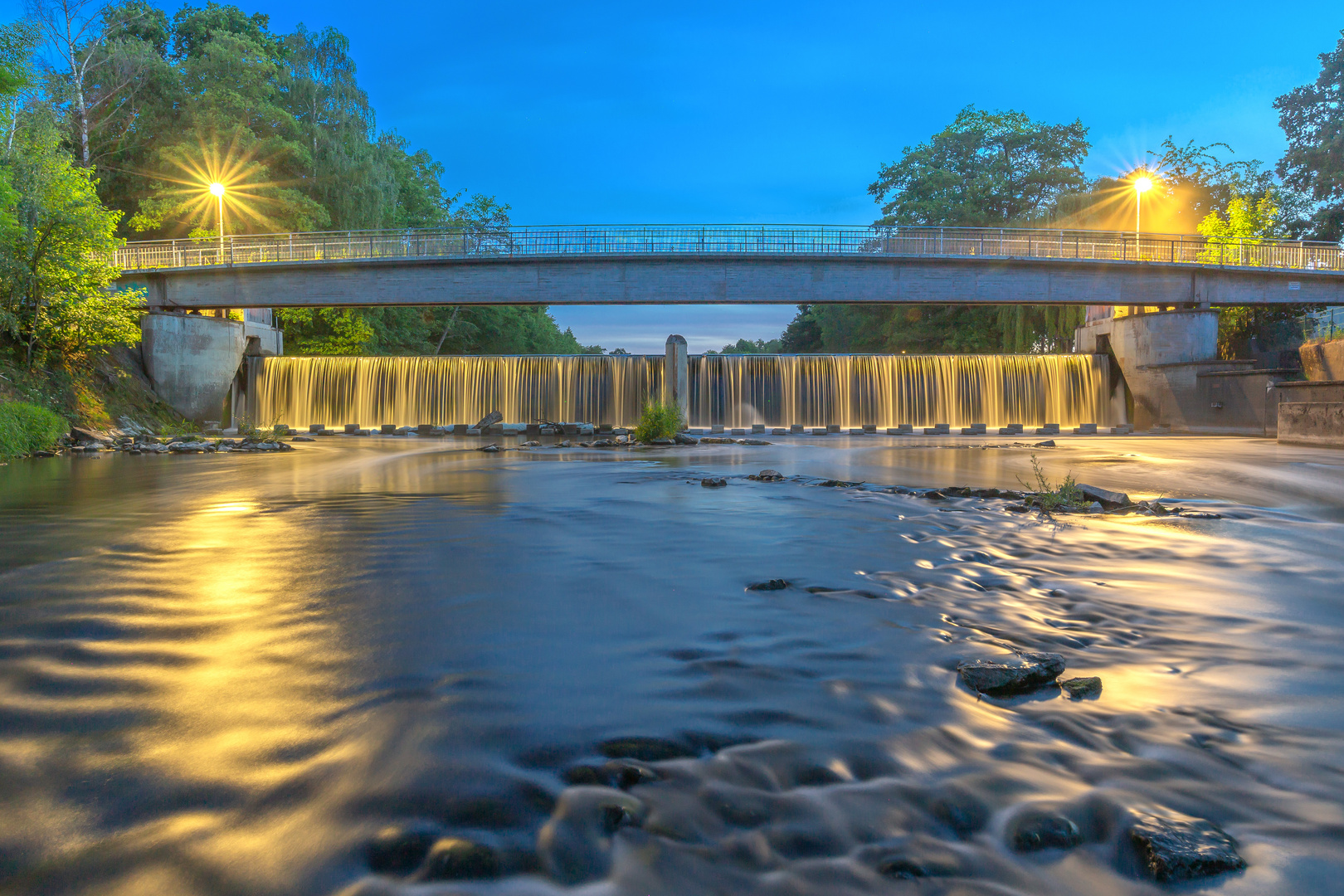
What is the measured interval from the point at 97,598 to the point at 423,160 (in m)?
55.7

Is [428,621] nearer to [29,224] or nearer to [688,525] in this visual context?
[688,525]

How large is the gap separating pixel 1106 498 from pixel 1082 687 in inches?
283

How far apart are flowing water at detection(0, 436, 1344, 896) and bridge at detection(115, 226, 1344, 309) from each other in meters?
25.6

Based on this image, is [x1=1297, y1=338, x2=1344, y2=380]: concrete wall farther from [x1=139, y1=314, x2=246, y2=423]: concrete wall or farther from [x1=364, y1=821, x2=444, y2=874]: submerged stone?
[x1=139, y1=314, x2=246, y2=423]: concrete wall

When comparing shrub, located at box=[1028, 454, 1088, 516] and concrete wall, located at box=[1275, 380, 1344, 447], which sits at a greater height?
concrete wall, located at box=[1275, 380, 1344, 447]

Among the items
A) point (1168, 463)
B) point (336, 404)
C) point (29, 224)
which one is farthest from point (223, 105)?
point (1168, 463)

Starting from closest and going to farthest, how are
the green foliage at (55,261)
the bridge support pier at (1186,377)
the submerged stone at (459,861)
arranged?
1. the submerged stone at (459,861)
2. the green foliage at (55,261)
3. the bridge support pier at (1186,377)

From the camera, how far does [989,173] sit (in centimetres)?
5066

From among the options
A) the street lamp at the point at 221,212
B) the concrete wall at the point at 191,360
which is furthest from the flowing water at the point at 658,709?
the street lamp at the point at 221,212

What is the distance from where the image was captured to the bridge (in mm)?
31766

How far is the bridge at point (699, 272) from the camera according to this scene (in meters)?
31.8

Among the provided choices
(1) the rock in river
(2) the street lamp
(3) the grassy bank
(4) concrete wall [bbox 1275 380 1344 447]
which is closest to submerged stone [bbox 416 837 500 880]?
(1) the rock in river

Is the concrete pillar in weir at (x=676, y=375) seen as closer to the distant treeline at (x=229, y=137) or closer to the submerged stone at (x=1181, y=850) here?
the distant treeline at (x=229, y=137)

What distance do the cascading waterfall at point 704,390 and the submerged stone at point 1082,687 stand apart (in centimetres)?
3043
